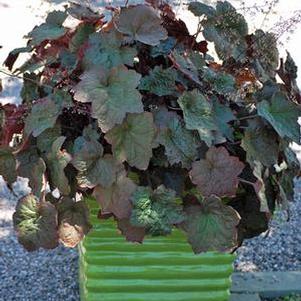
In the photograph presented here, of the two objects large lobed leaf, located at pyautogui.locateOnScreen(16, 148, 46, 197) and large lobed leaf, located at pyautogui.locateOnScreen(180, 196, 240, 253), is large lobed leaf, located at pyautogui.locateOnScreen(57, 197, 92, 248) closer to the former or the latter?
large lobed leaf, located at pyautogui.locateOnScreen(16, 148, 46, 197)

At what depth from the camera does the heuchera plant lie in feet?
6.34

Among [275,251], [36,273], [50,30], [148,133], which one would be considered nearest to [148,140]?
[148,133]

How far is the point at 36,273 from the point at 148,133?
1404 mm

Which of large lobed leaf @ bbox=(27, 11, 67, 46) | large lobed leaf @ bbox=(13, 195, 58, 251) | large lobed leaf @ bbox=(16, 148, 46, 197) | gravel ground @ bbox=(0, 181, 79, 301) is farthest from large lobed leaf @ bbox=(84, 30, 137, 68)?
gravel ground @ bbox=(0, 181, 79, 301)

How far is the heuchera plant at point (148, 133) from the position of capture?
6.34ft

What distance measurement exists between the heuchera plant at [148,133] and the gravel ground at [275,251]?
965mm

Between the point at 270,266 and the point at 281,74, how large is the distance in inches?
47.0

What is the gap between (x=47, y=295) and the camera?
2.94m

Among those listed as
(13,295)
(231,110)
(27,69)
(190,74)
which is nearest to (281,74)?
(231,110)

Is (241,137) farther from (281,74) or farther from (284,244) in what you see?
(284,244)

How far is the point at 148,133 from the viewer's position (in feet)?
6.28

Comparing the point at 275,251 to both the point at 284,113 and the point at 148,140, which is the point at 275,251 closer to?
the point at 284,113

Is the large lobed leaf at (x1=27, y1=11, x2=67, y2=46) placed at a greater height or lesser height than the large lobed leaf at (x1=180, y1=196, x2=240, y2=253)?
greater

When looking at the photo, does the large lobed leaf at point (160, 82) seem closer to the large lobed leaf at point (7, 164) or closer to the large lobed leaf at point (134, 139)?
the large lobed leaf at point (134, 139)
